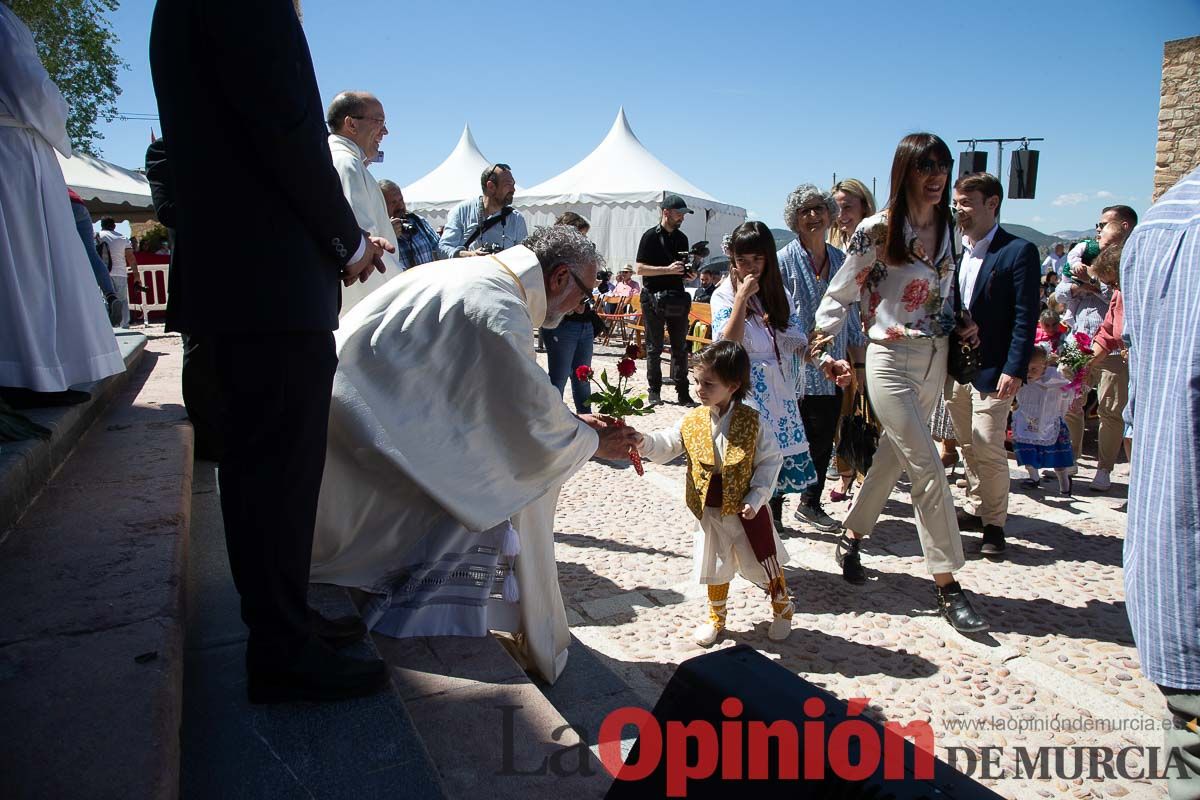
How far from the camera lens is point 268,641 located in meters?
1.86

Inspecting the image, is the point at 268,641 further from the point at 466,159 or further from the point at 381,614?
the point at 466,159

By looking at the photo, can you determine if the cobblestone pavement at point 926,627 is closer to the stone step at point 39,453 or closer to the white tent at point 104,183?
the stone step at point 39,453

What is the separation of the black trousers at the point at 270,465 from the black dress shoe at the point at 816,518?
3.74m

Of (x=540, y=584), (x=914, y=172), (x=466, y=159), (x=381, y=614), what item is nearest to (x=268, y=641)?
(x=381, y=614)

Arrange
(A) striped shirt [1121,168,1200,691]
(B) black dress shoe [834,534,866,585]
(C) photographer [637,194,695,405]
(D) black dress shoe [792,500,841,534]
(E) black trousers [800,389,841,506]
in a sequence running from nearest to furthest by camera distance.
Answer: (A) striped shirt [1121,168,1200,691] → (B) black dress shoe [834,534,866,585] → (D) black dress shoe [792,500,841,534] → (E) black trousers [800,389,841,506] → (C) photographer [637,194,695,405]

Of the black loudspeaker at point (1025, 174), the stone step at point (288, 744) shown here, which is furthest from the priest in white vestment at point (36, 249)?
the black loudspeaker at point (1025, 174)

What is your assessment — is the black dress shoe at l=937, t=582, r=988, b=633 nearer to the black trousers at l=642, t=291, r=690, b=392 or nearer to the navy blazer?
the navy blazer

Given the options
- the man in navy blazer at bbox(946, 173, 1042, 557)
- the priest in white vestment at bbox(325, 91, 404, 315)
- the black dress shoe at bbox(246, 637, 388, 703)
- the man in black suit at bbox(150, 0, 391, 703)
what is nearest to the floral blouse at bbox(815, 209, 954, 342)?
the man in navy blazer at bbox(946, 173, 1042, 557)

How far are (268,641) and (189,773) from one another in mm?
310

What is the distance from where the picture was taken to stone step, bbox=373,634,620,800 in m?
1.90

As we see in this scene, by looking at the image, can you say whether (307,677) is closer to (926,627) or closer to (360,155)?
(926,627)

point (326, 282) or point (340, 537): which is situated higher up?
point (326, 282)

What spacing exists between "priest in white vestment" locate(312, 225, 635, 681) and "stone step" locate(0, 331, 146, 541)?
94cm

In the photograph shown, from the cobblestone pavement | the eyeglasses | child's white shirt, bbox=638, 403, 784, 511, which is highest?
the eyeglasses
